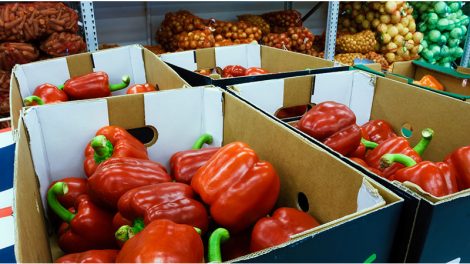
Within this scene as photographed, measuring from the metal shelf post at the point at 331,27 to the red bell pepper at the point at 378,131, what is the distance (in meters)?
1.73

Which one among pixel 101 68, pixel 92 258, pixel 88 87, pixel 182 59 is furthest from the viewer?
pixel 182 59

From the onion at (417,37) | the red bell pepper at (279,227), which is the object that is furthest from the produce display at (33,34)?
the onion at (417,37)

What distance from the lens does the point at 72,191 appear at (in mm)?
1021

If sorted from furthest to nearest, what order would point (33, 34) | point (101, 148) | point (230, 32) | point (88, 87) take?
point (230, 32)
point (33, 34)
point (88, 87)
point (101, 148)

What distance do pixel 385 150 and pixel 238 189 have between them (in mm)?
514

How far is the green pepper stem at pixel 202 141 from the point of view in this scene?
1.15m

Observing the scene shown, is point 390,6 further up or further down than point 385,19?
further up

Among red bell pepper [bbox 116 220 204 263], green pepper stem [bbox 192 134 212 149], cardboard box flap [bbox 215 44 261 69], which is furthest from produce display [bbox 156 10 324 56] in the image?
red bell pepper [bbox 116 220 204 263]

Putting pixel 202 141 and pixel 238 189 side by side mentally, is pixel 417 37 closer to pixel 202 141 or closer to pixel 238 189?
pixel 202 141

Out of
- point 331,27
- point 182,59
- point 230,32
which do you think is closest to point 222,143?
point 182,59

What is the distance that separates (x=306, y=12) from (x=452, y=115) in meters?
2.93

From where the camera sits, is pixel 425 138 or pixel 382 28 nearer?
pixel 425 138

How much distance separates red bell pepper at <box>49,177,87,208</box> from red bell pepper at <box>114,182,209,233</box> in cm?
24

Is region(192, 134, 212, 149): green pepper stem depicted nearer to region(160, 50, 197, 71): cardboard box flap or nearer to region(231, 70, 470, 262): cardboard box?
region(231, 70, 470, 262): cardboard box
